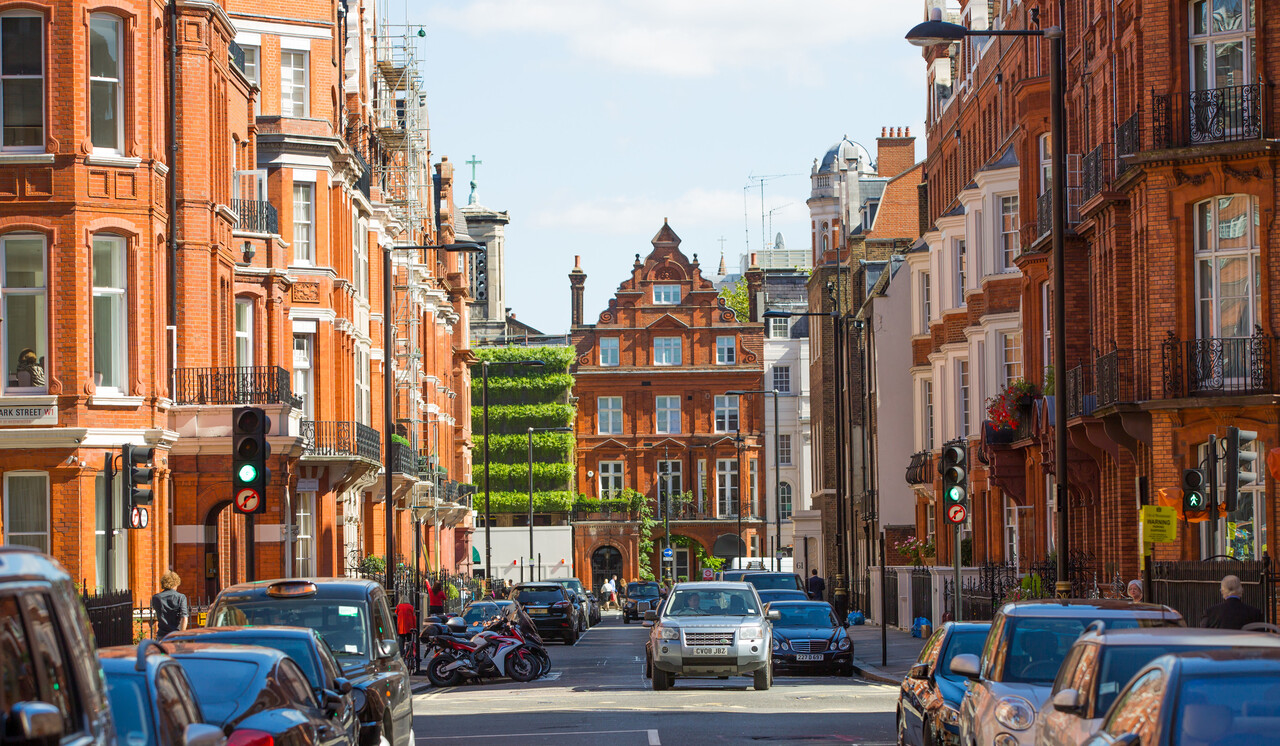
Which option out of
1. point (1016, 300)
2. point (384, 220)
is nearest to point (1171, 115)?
point (1016, 300)

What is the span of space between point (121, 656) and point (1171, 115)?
21.5 m

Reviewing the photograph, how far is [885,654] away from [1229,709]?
1005 inches

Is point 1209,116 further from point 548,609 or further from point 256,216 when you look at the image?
point 548,609

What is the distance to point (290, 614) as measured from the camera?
54.9 feet

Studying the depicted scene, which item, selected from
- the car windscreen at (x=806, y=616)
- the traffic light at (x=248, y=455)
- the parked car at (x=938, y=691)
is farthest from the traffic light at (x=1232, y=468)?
the car windscreen at (x=806, y=616)

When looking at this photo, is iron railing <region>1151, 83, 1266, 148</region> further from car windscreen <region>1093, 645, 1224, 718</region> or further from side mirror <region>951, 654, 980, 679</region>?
car windscreen <region>1093, 645, 1224, 718</region>

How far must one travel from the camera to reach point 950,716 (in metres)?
15.2

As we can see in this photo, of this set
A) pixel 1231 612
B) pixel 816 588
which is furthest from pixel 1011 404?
pixel 1231 612

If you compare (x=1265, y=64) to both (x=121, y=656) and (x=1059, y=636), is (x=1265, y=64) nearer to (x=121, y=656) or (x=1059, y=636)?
(x=1059, y=636)

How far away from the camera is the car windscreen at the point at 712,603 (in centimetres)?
2784

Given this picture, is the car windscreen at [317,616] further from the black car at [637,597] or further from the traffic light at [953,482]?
the black car at [637,597]

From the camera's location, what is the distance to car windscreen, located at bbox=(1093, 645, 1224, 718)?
35.3 ft

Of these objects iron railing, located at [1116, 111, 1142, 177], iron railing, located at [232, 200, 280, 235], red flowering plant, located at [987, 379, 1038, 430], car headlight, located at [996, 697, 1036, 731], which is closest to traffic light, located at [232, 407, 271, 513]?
car headlight, located at [996, 697, 1036, 731]

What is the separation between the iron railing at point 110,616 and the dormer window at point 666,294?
277 ft
